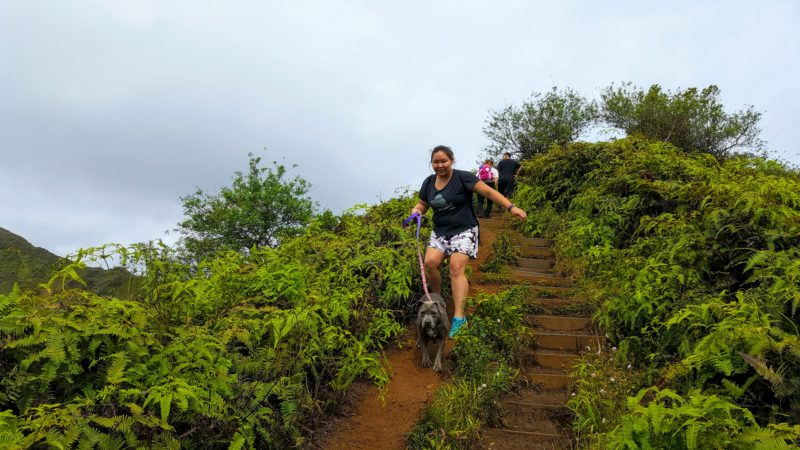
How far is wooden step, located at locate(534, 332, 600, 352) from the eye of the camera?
5.41 meters

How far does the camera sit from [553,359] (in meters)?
5.18

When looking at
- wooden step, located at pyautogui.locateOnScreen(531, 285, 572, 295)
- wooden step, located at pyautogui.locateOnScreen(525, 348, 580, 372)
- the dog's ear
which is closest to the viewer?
the dog's ear

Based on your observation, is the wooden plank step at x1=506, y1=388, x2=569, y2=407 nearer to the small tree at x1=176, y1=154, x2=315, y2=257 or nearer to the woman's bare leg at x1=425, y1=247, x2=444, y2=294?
the woman's bare leg at x1=425, y1=247, x2=444, y2=294

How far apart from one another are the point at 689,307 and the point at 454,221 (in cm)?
248

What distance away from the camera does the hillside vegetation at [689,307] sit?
114 inches

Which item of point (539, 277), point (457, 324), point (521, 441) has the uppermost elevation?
point (539, 277)

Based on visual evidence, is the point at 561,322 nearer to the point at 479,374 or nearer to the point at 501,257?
the point at 479,374

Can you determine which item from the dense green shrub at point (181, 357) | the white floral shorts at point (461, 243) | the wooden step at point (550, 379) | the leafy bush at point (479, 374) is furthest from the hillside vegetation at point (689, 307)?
the dense green shrub at point (181, 357)

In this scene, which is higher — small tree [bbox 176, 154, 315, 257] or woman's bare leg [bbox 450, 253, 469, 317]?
small tree [bbox 176, 154, 315, 257]

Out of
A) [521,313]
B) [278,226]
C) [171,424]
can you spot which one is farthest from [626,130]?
[171,424]

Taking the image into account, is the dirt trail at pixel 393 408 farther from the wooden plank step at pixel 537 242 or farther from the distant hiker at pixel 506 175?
the distant hiker at pixel 506 175

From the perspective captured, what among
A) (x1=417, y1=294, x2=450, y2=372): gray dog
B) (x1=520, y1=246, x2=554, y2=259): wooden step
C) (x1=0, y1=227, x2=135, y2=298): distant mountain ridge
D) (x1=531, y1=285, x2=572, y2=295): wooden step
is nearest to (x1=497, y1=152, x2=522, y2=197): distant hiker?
(x1=520, y1=246, x2=554, y2=259): wooden step

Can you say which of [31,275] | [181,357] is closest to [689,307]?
[181,357]

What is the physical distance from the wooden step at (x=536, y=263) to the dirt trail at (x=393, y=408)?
3550 millimetres
